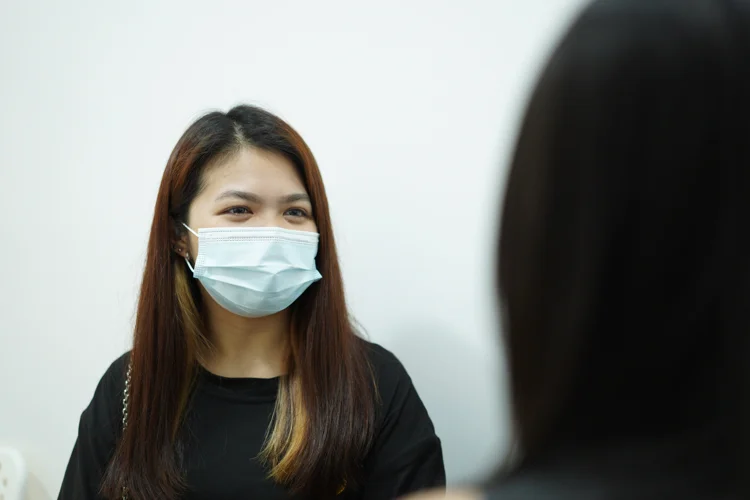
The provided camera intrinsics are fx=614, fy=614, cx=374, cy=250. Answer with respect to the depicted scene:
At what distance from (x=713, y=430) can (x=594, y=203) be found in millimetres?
199

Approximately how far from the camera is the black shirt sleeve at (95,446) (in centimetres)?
146

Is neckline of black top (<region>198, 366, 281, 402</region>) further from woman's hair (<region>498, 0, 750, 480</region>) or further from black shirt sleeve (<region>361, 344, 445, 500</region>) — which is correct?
woman's hair (<region>498, 0, 750, 480</region>)

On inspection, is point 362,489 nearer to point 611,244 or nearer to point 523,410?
point 523,410

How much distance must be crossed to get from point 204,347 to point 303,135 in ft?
2.05

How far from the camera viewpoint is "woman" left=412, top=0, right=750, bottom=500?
44cm

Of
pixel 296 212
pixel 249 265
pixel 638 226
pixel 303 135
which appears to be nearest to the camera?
pixel 638 226

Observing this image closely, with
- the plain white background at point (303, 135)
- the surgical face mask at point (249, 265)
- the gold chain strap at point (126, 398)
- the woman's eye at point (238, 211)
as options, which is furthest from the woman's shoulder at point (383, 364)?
the gold chain strap at point (126, 398)

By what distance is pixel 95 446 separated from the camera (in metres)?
1.46

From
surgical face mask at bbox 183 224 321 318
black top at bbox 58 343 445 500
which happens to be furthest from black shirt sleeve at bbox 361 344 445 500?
surgical face mask at bbox 183 224 321 318

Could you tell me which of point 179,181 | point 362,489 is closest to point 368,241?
point 179,181

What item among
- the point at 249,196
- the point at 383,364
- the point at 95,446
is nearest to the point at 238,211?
the point at 249,196

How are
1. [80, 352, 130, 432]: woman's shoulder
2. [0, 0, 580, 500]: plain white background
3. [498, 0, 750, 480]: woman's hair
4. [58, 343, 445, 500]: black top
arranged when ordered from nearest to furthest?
1. [498, 0, 750, 480]: woman's hair
2. [58, 343, 445, 500]: black top
3. [80, 352, 130, 432]: woman's shoulder
4. [0, 0, 580, 500]: plain white background

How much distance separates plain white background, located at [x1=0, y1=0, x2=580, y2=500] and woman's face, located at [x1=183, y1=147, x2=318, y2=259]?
0.25 m

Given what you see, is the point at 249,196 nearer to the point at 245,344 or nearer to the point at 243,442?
the point at 245,344
